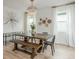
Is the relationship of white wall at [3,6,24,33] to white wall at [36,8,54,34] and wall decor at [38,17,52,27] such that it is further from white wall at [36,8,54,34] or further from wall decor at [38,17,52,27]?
wall decor at [38,17,52,27]

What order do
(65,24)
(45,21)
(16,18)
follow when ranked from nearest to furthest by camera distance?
1. (65,24)
2. (45,21)
3. (16,18)

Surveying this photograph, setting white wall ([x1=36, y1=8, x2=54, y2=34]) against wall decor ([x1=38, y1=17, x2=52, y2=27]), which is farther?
wall decor ([x1=38, y1=17, x2=52, y2=27])

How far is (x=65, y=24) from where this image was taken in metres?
5.21

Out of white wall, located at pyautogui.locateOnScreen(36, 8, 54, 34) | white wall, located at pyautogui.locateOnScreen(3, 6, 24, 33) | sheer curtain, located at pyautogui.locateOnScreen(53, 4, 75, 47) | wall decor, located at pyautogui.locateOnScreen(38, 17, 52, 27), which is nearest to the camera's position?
sheer curtain, located at pyautogui.locateOnScreen(53, 4, 75, 47)

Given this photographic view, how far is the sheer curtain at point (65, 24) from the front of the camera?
15.7 ft

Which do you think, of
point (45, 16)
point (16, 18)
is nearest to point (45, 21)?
point (45, 16)

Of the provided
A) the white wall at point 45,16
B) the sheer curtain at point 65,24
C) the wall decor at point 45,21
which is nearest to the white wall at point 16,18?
the white wall at point 45,16

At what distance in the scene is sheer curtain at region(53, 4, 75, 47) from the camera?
4.79 metres

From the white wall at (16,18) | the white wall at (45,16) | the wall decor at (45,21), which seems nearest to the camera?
the white wall at (16,18)

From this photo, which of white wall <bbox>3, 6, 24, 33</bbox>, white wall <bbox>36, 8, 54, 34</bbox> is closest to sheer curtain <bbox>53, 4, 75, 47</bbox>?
white wall <bbox>36, 8, 54, 34</bbox>

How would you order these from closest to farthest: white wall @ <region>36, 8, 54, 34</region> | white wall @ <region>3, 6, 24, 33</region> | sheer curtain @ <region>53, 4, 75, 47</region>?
sheer curtain @ <region>53, 4, 75, 47</region>, white wall @ <region>3, 6, 24, 33</region>, white wall @ <region>36, 8, 54, 34</region>

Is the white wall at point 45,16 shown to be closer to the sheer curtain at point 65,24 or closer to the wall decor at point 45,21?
the wall decor at point 45,21

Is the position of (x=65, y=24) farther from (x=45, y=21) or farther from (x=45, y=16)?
(x=45, y=16)

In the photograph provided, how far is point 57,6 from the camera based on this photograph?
547 centimetres
